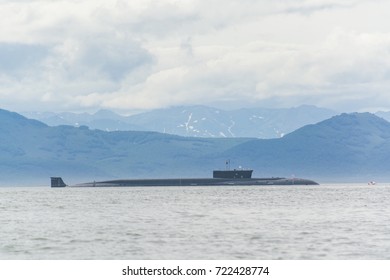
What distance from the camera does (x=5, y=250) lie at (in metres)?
72.8

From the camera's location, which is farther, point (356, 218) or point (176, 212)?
point (176, 212)

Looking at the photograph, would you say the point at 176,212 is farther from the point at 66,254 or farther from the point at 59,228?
the point at 66,254

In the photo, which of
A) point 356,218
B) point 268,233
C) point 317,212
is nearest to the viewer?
point 268,233

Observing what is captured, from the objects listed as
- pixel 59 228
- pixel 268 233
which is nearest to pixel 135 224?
pixel 59 228

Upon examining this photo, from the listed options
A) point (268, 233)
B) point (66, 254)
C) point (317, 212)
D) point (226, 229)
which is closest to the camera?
point (66, 254)

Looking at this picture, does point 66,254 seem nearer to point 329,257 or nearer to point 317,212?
point 329,257

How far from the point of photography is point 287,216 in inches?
4215

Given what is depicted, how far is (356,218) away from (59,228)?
35.1 m

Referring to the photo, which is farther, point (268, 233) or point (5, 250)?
point (268, 233)

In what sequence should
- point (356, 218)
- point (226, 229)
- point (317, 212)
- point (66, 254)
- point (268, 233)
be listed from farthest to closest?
point (317, 212) → point (356, 218) → point (226, 229) → point (268, 233) → point (66, 254)

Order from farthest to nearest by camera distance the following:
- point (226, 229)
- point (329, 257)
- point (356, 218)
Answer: point (356, 218), point (226, 229), point (329, 257)

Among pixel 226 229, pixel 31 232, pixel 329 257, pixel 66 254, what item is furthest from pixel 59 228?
pixel 329 257

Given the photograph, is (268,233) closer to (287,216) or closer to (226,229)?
(226,229)

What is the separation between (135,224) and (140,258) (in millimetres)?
29976
